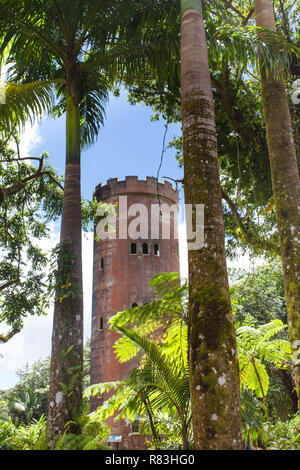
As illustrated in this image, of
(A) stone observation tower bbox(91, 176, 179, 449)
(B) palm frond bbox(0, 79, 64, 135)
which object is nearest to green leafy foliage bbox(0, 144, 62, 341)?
(B) palm frond bbox(0, 79, 64, 135)

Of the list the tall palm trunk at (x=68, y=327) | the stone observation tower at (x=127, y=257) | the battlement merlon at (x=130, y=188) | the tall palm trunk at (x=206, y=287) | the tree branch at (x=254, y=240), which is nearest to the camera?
the tall palm trunk at (x=206, y=287)

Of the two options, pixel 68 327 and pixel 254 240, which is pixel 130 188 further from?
pixel 68 327

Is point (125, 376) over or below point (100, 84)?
below

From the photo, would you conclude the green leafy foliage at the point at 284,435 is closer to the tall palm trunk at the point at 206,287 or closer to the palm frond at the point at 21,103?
the tall palm trunk at the point at 206,287

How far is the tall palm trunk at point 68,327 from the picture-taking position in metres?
5.12

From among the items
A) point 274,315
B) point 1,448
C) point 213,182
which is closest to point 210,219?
point 213,182

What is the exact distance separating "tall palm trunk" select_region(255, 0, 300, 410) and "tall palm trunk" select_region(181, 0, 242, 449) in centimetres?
143

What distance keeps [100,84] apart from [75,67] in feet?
4.14

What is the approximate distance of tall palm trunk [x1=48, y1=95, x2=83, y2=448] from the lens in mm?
5121

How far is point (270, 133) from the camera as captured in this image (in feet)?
17.5

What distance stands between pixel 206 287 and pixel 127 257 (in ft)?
63.6

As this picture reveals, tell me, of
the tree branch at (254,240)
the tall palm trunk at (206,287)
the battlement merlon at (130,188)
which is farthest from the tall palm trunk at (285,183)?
the battlement merlon at (130,188)

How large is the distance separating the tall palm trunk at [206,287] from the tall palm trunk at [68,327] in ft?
8.66
